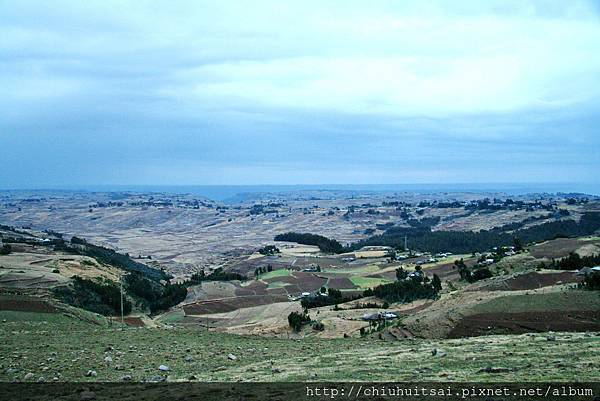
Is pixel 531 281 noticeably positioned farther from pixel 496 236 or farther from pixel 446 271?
pixel 496 236

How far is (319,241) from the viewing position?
138 meters

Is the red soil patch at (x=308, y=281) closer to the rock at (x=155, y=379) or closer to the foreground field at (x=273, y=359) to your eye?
the foreground field at (x=273, y=359)

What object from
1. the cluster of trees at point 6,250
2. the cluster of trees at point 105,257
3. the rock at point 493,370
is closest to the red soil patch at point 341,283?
the cluster of trees at point 105,257

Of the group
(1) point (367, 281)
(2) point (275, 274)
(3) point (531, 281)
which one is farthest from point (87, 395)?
(2) point (275, 274)

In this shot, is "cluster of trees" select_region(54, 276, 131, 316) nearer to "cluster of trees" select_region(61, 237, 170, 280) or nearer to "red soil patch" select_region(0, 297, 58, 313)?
"red soil patch" select_region(0, 297, 58, 313)

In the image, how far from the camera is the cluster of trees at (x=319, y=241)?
422 ft

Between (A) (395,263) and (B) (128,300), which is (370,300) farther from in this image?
(A) (395,263)

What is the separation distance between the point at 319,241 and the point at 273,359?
11778 cm

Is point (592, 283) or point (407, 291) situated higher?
point (592, 283)

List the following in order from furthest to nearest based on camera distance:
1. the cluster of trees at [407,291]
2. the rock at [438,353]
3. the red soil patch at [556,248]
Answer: the red soil patch at [556,248] → the cluster of trees at [407,291] → the rock at [438,353]

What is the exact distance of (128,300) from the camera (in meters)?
60.8

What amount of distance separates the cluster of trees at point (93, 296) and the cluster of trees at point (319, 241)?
7327cm

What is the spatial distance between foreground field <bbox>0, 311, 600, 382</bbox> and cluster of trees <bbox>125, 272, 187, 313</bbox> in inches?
1531

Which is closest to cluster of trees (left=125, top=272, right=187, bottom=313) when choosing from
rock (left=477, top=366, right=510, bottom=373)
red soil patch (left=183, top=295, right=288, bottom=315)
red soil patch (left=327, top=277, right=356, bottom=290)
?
red soil patch (left=183, top=295, right=288, bottom=315)
